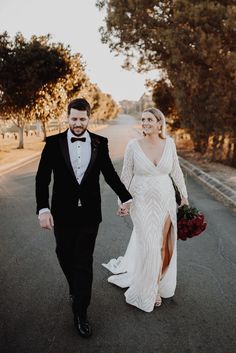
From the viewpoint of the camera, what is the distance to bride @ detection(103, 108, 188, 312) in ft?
13.6

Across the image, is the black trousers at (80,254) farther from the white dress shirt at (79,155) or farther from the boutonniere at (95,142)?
the boutonniere at (95,142)

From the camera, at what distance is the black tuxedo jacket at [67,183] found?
3625 millimetres

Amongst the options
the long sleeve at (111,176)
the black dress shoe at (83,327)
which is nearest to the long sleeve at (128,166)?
the long sleeve at (111,176)

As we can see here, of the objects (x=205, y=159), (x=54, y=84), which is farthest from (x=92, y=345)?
(x=54, y=84)

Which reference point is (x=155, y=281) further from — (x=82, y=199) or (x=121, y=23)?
(x=121, y=23)

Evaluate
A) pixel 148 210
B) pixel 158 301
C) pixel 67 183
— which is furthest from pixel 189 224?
pixel 67 183

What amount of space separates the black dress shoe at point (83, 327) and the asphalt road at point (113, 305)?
0.06 meters

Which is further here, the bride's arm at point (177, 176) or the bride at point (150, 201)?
the bride's arm at point (177, 176)

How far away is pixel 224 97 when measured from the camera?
15.3 meters

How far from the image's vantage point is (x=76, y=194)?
3.67 m

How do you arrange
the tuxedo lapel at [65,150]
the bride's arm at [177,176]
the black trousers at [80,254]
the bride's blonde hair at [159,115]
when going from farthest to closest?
the bride's arm at [177,176] < the bride's blonde hair at [159,115] < the black trousers at [80,254] < the tuxedo lapel at [65,150]

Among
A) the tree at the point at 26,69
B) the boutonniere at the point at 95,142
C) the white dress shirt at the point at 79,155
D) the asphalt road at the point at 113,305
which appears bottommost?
the asphalt road at the point at 113,305

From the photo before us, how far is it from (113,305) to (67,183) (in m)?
1.57

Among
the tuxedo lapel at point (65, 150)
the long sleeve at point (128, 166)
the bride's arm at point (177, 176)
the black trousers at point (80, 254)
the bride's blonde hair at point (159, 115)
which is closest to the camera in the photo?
the tuxedo lapel at point (65, 150)
